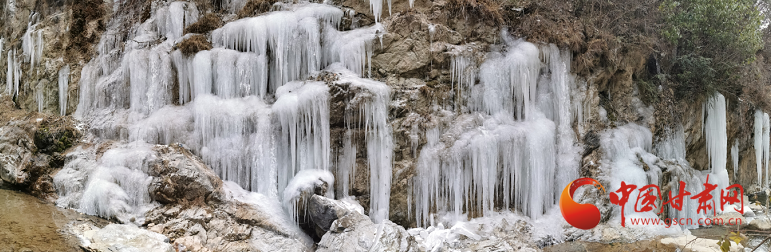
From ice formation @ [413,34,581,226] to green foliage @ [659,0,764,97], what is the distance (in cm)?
329

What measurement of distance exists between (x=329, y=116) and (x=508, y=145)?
299 centimetres

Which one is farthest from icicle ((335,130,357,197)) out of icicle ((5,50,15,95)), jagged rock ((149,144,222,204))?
icicle ((5,50,15,95))

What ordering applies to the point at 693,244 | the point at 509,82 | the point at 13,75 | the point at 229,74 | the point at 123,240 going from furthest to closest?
the point at 13,75 → the point at 509,82 → the point at 229,74 → the point at 693,244 → the point at 123,240

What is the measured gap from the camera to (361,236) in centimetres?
638

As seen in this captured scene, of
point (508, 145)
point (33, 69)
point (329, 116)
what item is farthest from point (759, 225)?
point (33, 69)

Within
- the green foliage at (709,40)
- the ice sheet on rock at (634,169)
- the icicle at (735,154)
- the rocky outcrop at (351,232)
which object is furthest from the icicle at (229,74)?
the icicle at (735,154)

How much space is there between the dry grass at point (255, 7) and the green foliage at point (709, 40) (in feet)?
26.2

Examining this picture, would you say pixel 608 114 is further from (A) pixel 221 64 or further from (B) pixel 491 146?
(A) pixel 221 64

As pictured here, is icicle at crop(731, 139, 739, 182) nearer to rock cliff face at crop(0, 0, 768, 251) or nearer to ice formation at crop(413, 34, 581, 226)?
rock cliff face at crop(0, 0, 768, 251)

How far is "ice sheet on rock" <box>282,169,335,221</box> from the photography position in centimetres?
721

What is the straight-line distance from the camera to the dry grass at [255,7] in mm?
9805

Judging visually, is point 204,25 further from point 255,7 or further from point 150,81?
point 150,81

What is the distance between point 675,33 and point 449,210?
6.17 m

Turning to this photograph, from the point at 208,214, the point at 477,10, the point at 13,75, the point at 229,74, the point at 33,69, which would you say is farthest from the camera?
the point at 13,75
